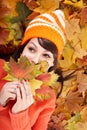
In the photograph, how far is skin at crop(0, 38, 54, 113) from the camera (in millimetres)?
737

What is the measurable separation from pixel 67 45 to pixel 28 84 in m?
0.18

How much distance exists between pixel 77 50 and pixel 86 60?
0.15 ft

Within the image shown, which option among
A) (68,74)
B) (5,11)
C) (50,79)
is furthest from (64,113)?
(5,11)

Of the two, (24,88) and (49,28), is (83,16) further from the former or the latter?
(24,88)

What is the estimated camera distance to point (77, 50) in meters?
0.89

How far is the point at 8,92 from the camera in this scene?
0.75 m

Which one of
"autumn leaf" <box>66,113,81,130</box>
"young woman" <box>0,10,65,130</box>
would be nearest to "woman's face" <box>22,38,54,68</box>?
"young woman" <box>0,10,65,130</box>

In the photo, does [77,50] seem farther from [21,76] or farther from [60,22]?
[21,76]

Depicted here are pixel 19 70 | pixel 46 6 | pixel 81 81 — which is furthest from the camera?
pixel 81 81

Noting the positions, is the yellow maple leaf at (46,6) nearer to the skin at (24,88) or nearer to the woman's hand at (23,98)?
the skin at (24,88)

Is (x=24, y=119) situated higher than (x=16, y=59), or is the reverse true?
(x=16, y=59)

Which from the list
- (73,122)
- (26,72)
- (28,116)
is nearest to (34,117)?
(28,116)

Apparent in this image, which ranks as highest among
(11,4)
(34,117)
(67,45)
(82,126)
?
(11,4)

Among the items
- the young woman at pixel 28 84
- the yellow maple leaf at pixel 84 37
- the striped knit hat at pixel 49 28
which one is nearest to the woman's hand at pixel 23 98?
the young woman at pixel 28 84
